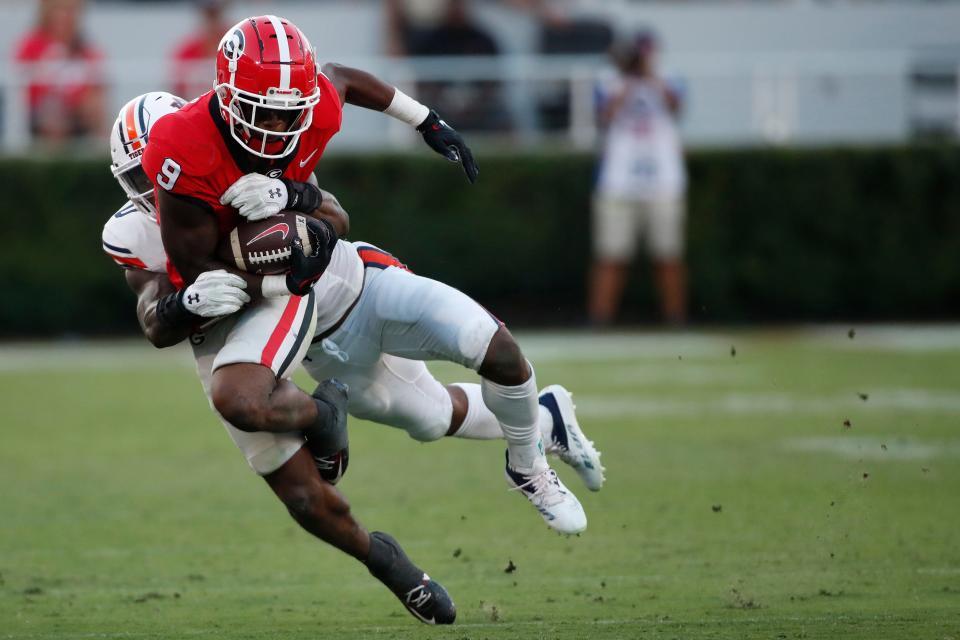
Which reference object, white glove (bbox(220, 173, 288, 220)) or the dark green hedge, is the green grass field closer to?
white glove (bbox(220, 173, 288, 220))

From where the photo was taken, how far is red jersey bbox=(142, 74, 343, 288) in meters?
4.45

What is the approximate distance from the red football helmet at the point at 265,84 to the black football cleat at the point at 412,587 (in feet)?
4.12

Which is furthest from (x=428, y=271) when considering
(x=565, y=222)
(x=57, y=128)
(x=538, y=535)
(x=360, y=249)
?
(x=360, y=249)

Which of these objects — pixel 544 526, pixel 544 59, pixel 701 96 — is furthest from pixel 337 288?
pixel 701 96

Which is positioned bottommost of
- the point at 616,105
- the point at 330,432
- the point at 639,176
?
the point at 639,176

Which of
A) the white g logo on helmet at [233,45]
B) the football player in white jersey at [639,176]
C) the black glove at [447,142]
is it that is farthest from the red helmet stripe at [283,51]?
the football player in white jersey at [639,176]

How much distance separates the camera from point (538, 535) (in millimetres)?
6219

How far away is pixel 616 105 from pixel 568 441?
637cm

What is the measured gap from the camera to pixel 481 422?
17.7 feet

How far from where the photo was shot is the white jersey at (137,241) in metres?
4.86

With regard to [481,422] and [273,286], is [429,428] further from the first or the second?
[273,286]

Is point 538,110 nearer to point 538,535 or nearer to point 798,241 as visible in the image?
point 798,241

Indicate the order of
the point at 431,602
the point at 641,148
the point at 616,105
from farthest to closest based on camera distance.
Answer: the point at 641,148 → the point at 616,105 → the point at 431,602

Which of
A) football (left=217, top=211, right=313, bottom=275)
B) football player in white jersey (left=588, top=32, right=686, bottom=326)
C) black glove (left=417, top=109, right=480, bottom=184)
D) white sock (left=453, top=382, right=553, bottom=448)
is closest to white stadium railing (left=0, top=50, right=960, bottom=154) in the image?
football player in white jersey (left=588, top=32, right=686, bottom=326)
